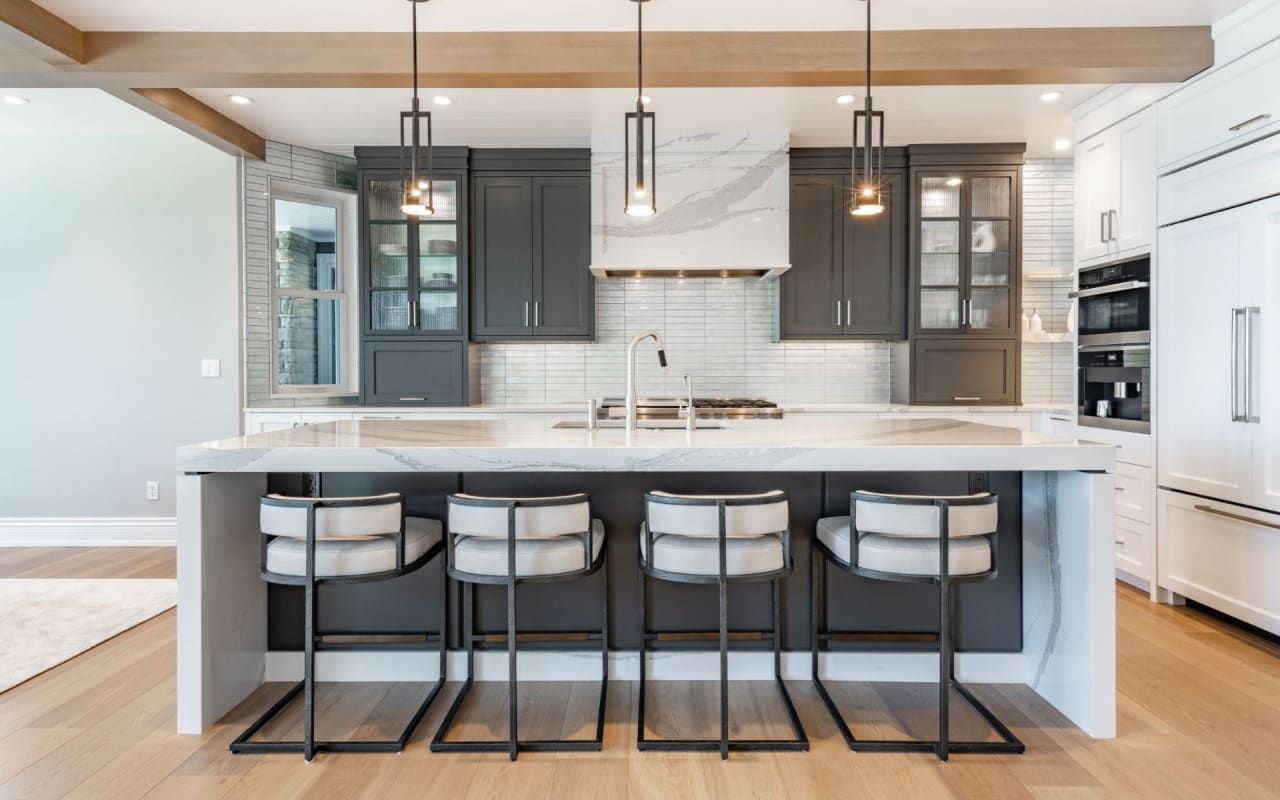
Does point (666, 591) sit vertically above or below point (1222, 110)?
below

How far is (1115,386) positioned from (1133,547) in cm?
88

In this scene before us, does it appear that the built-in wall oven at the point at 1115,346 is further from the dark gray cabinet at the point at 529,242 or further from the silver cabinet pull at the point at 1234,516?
the dark gray cabinet at the point at 529,242

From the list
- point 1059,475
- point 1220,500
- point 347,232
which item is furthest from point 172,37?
point 1220,500

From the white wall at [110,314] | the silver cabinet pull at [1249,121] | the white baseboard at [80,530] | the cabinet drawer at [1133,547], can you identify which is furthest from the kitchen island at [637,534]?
the white baseboard at [80,530]

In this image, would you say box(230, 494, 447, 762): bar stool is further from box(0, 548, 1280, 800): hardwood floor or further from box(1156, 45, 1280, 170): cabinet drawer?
box(1156, 45, 1280, 170): cabinet drawer

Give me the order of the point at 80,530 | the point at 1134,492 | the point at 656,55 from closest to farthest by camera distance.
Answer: the point at 656,55
the point at 1134,492
the point at 80,530

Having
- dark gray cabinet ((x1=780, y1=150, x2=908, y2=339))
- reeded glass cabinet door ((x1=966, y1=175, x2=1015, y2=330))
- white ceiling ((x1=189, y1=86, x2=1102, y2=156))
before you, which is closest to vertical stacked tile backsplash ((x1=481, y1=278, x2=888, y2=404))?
dark gray cabinet ((x1=780, y1=150, x2=908, y2=339))

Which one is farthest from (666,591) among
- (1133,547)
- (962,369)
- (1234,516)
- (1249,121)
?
(962,369)

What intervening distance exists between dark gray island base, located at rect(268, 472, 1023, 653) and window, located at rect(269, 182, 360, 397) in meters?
2.58

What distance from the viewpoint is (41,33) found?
3076 millimetres

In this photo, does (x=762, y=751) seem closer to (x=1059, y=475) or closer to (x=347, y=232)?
(x=1059, y=475)

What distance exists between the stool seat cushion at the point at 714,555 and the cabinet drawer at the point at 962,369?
3.21 metres

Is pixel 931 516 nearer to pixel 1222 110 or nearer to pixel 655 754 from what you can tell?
pixel 655 754

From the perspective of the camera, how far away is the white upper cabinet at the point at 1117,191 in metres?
3.60
